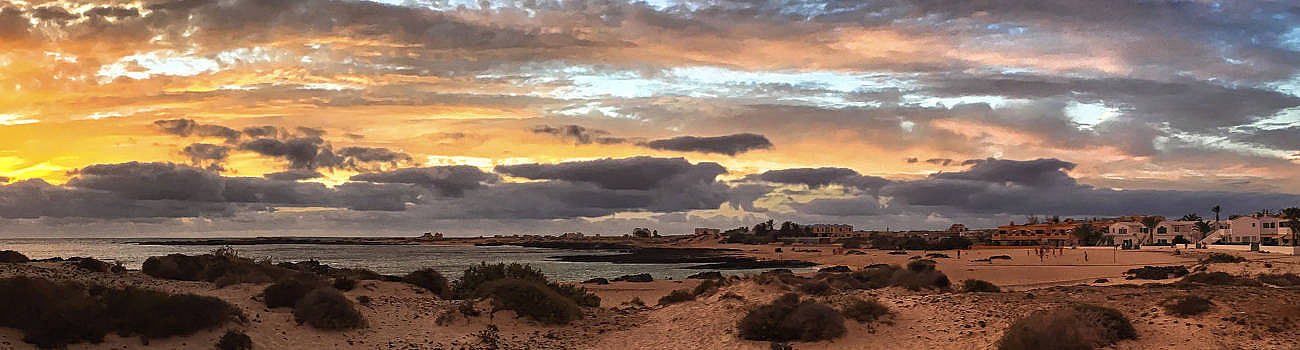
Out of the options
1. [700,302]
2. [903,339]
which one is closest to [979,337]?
[903,339]

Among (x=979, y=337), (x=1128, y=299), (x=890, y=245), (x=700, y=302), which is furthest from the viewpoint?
(x=890, y=245)

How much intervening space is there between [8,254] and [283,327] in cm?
1870

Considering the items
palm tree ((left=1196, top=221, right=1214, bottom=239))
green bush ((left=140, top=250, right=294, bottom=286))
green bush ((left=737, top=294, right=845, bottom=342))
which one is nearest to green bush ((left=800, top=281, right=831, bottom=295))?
green bush ((left=737, top=294, right=845, bottom=342))

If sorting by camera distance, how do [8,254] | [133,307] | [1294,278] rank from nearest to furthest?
[133,307], [8,254], [1294,278]

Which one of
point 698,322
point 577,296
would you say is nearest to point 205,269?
point 577,296

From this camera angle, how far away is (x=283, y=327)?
859 inches

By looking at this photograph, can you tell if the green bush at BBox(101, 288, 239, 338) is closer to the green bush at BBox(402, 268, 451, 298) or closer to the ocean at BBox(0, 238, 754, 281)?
the green bush at BBox(402, 268, 451, 298)

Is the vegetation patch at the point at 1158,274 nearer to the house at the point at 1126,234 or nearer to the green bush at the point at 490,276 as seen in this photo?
the green bush at the point at 490,276

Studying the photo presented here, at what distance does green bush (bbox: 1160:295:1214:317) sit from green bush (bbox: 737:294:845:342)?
809 cm

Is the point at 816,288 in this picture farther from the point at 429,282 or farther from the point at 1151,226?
the point at 1151,226

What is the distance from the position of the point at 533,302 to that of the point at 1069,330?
582 inches

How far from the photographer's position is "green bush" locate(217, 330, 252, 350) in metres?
18.8

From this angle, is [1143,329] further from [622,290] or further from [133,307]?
[622,290]

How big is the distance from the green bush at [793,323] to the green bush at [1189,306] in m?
8.09
